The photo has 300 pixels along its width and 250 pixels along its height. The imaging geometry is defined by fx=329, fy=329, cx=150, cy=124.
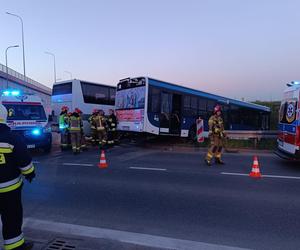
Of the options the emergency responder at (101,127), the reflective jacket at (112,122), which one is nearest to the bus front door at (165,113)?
the reflective jacket at (112,122)

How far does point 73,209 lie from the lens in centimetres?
582

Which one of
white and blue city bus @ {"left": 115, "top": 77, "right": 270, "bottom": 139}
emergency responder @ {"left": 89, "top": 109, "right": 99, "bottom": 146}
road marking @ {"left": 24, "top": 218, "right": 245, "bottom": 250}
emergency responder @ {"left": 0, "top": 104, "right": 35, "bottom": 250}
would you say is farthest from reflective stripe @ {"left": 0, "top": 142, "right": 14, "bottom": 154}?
emergency responder @ {"left": 89, "top": 109, "right": 99, "bottom": 146}

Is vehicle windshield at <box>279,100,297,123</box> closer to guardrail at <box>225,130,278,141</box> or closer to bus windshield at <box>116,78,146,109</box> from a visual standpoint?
guardrail at <box>225,130,278,141</box>

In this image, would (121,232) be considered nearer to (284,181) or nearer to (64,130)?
(284,181)

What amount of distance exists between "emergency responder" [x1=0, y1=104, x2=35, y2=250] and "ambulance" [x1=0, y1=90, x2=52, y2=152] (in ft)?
33.0

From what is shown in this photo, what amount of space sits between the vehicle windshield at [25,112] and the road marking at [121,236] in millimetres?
8892

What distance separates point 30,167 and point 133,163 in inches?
297

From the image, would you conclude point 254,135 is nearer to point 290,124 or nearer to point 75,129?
point 290,124

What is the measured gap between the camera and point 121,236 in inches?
176

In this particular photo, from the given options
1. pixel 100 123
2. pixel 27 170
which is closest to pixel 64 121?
pixel 100 123

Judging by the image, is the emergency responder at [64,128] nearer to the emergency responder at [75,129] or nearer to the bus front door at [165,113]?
the emergency responder at [75,129]

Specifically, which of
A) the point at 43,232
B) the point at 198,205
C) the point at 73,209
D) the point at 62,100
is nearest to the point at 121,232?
the point at 43,232

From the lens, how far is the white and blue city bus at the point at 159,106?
1500 cm

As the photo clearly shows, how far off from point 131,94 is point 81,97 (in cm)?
378
